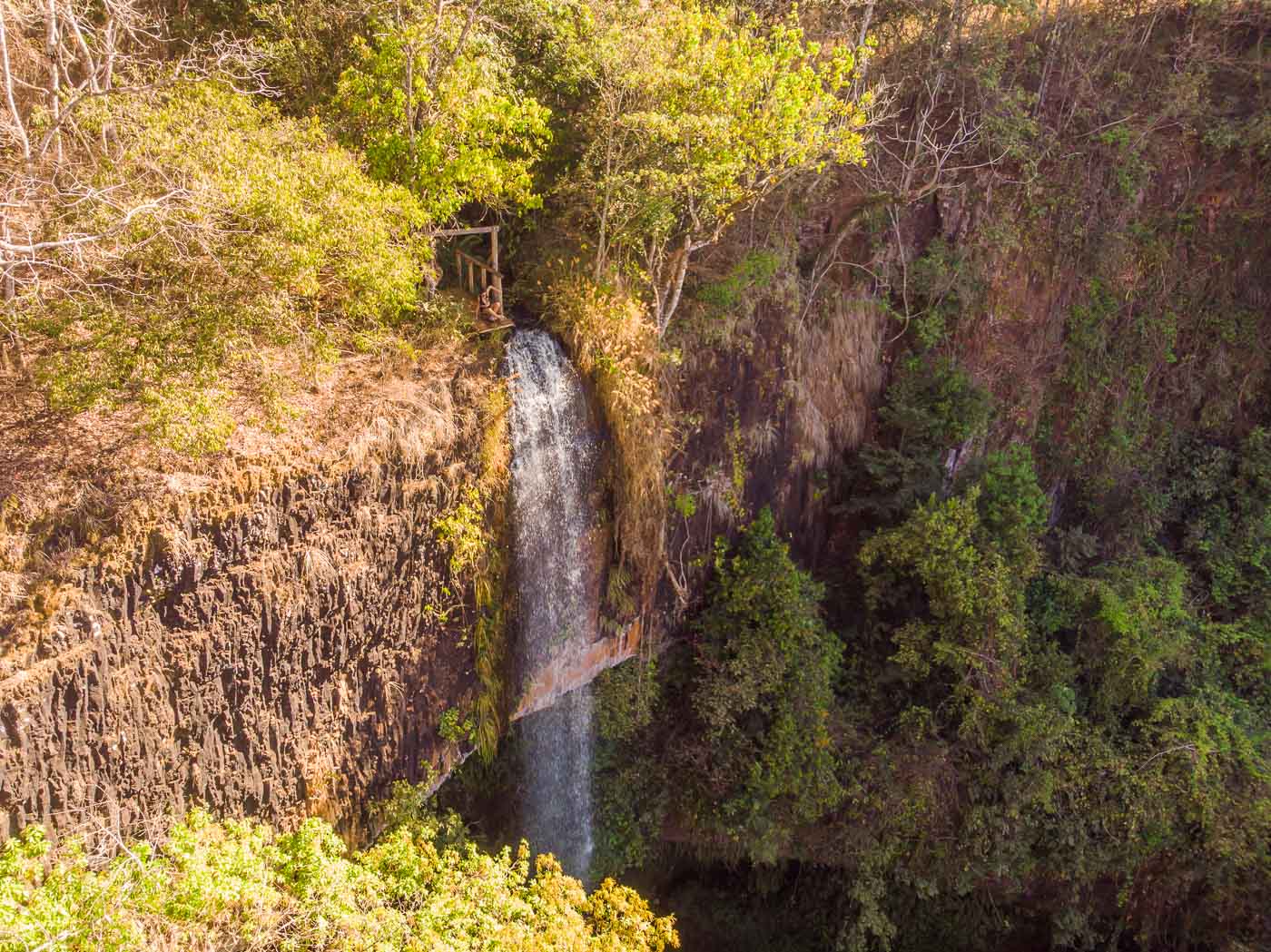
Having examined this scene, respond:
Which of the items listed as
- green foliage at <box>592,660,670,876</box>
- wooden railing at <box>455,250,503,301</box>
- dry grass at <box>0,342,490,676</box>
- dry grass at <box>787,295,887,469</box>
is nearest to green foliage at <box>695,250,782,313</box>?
dry grass at <box>787,295,887,469</box>

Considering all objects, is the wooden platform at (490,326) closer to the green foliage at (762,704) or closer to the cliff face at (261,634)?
the cliff face at (261,634)

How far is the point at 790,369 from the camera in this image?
43.6ft

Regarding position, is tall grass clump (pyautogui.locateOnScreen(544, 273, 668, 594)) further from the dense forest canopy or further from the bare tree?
the bare tree

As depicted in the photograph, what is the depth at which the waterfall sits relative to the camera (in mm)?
9781

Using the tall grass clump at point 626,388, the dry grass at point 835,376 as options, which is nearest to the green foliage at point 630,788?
the tall grass clump at point 626,388

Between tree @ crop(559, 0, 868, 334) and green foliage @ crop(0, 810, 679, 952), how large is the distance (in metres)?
7.14

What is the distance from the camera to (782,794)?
39.7 feet

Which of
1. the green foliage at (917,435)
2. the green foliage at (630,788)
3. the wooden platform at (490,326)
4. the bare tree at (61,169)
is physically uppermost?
the bare tree at (61,169)

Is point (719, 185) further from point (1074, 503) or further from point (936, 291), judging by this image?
point (1074, 503)

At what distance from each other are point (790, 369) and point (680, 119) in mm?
5208

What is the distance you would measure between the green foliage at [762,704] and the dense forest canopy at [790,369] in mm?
67

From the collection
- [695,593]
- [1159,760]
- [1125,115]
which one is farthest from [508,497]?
[1125,115]

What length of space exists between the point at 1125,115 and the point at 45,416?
1762cm

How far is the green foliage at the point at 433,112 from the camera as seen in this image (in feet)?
27.2
